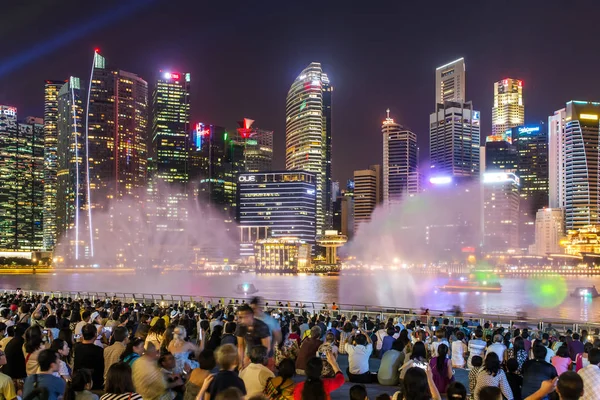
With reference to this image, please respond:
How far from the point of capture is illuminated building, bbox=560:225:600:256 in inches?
7205

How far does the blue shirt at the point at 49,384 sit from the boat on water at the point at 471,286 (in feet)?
299

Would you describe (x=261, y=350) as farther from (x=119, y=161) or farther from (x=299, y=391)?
(x=119, y=161)

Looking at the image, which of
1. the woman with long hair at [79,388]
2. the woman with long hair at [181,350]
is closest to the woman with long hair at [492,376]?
the woman with long hair at [181,350]

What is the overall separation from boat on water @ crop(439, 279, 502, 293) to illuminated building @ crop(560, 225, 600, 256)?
10491 centimetres

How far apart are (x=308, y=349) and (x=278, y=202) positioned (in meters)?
173

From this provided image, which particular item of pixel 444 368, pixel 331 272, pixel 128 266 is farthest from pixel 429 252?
pixel 444 368

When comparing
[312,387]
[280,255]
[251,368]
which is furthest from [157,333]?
[280,255]

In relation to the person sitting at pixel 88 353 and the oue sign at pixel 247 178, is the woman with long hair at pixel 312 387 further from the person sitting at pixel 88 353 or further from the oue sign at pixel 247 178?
the oue sign at pixel 247 178

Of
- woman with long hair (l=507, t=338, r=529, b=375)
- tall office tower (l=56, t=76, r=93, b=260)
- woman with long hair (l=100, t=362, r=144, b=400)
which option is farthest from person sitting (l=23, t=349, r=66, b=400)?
tall office tower (l=56, t=76, r=93, b=260)

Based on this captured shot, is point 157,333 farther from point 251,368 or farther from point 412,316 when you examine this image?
point 412,316

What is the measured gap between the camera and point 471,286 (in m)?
92.9

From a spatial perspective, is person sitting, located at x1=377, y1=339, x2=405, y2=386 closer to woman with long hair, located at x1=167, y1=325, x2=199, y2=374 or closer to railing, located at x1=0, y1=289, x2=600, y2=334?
woman with long hair, located at x1=167, y1=325, x2=199, y2=374

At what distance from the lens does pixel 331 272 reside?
17888cm

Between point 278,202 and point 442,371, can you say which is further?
point 278,202
